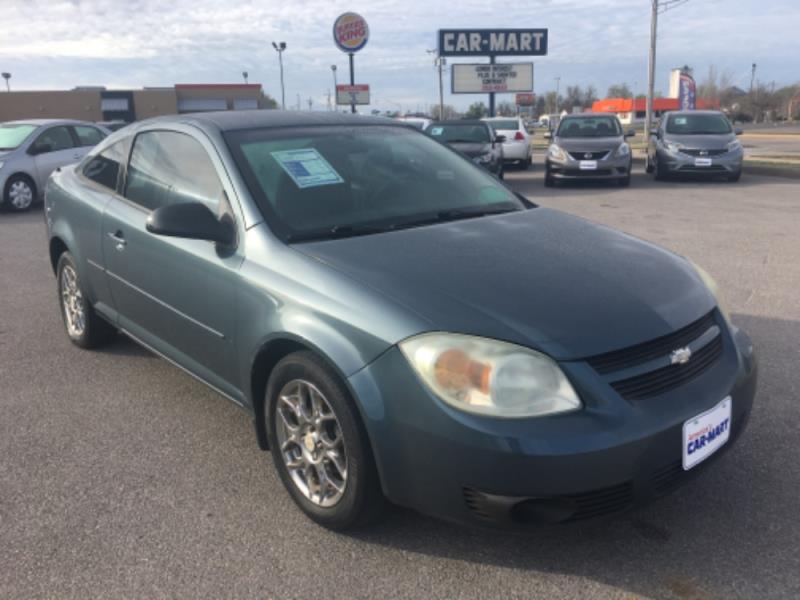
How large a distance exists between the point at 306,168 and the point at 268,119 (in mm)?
561

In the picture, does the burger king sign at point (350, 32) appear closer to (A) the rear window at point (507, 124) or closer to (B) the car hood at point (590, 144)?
(A) the rear window at point (507, 124)

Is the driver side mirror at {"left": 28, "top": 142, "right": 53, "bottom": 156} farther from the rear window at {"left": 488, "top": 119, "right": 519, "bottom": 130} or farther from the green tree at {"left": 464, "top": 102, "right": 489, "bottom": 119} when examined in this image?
the green tree at {"left": 464, "top": 102, "right": 489, "bottom": 119}

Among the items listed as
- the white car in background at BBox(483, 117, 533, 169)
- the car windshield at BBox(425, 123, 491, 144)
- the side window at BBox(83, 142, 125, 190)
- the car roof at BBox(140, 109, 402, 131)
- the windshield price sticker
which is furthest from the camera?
the white car in background at BBox(483, 117, 533, 169)

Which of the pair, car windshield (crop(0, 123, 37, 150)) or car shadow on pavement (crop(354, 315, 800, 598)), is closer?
car shadow on pavement (crop(354, 315, 800, 598))

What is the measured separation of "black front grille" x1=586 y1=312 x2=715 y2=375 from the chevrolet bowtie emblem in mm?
17

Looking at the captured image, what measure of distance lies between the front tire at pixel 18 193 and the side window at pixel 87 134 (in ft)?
4.19

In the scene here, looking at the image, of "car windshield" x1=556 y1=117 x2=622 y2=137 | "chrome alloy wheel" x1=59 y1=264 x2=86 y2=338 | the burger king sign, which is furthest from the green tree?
"chrome alloy wheel" x1=59 y1=264 x2=86 y2=338

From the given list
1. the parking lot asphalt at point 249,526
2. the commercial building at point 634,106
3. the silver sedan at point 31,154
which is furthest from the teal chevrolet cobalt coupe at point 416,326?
the commercial building at point 634,106

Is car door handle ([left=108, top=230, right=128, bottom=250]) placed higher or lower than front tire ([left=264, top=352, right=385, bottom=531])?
higher

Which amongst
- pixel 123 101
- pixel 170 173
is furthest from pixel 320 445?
pixel 123 101

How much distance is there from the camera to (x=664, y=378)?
7.85 ft

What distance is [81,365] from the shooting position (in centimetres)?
462

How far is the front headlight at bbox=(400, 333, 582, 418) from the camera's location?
2.22 metres

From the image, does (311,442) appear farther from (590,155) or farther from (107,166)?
(590,155)
